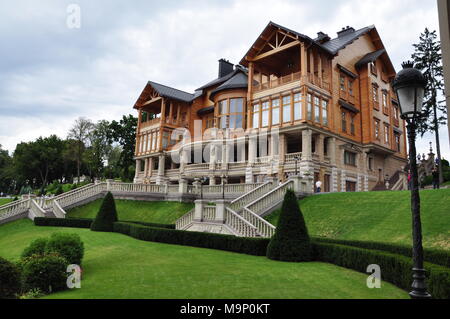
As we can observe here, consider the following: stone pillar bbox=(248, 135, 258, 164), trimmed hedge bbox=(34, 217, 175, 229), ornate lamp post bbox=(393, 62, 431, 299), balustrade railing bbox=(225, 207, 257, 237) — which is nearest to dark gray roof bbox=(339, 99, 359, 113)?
stone pillar bbox=(248, 135, 258, 164)

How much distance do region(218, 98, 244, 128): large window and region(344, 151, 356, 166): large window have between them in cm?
1200

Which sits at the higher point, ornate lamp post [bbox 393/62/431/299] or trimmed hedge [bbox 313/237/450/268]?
ornate lamp post [bbox 393/62/431/299]

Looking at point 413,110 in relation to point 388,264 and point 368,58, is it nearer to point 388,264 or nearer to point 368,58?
point 388,264

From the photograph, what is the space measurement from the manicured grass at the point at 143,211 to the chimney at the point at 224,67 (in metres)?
26.2

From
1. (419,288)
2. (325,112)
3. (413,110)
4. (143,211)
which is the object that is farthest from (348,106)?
(419,288)

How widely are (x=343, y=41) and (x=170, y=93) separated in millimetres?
24221

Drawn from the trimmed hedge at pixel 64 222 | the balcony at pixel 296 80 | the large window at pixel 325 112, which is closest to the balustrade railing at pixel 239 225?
the trimmed hedge at pixel 64 222

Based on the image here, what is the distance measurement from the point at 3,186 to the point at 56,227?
97.4 metres

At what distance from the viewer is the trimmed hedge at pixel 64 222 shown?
22.6m

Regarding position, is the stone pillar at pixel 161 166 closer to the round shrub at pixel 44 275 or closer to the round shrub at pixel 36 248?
the round shrub at pixel 36 248

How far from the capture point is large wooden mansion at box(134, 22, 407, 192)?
30766 millimetres

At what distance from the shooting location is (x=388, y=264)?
325 inches

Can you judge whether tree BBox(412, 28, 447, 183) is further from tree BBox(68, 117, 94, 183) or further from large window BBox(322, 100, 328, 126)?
tree BBox(68, 117, 94, 183)
